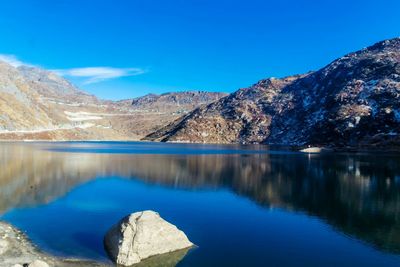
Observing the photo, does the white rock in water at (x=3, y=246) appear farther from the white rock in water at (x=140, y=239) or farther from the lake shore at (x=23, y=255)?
the white rock in water at (x=140, y=239)

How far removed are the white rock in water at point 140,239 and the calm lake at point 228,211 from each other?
1.34 metres

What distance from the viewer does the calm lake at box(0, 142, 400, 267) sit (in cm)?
3512

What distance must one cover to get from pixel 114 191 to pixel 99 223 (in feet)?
82.5

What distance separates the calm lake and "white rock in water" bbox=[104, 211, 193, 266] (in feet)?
4.38

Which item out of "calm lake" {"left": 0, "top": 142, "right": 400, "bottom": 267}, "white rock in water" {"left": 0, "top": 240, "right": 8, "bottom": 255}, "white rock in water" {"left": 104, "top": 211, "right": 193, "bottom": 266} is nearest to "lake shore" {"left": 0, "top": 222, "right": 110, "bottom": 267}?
"white rock in water" {"left": 0, "top": 240, "right": 8, "bottom": 255}

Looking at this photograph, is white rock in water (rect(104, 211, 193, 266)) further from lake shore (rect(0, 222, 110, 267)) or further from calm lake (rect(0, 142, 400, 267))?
lake shore (rect(0, 222, 110, 267))

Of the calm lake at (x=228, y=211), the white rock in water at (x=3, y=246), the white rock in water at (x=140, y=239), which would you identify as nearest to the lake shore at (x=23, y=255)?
the white rock in water at (x=3, y=246)

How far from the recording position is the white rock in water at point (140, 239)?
31.6 meters

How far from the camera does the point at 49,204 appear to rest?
182ft

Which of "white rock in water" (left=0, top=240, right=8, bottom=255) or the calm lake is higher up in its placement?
"white rock in water" (left=0, top=240, right=8, bottom=255)

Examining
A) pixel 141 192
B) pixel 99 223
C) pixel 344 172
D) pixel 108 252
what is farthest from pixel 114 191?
pixel 344 172

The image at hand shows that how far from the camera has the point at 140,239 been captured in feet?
106

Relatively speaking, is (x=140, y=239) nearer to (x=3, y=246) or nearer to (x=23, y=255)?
(x=23, y=255)

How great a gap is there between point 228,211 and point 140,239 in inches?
927
